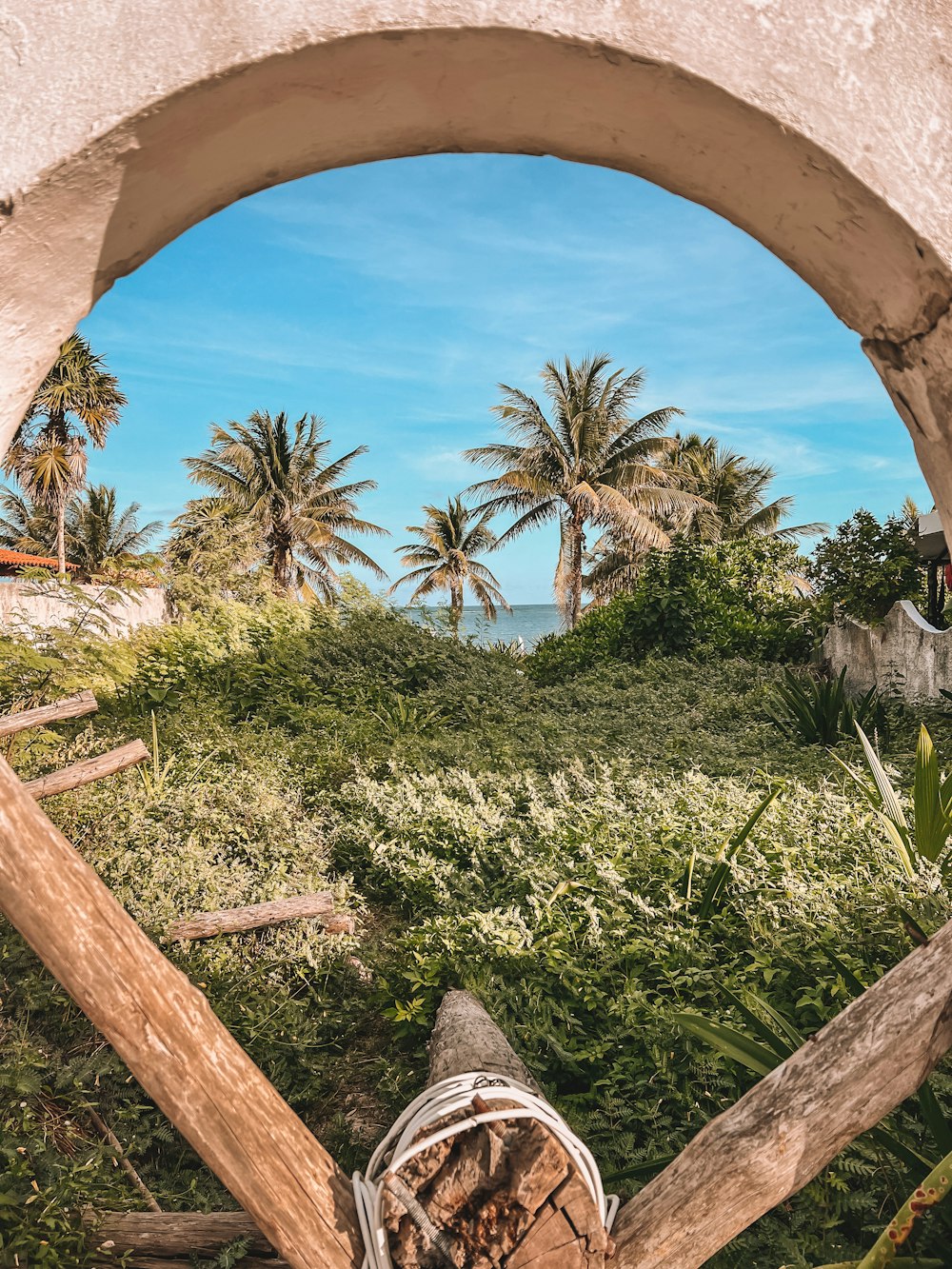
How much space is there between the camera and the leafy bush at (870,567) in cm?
934

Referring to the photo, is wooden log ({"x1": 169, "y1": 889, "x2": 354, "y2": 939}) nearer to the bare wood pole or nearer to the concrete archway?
the bare wood pole

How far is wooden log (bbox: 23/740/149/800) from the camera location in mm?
4285

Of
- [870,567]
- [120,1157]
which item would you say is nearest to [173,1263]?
[120,1157]

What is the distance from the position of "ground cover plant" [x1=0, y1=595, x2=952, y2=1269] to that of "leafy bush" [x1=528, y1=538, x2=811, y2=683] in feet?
19.2

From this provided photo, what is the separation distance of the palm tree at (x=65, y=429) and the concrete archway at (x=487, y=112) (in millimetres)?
26140

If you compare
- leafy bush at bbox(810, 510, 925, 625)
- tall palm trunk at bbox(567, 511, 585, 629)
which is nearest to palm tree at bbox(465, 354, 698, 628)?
tall palm trunk at bbox(567, 511, 585, 629)

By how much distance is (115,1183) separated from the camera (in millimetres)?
2131

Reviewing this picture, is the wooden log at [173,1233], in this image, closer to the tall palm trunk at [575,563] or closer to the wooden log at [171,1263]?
the wooden log at [171,1263]

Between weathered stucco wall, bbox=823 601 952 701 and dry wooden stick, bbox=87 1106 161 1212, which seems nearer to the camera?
dry wooden stick, bbox=87 1106 161 1212

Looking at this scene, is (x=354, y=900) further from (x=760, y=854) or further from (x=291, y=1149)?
(x=291, y=1149)

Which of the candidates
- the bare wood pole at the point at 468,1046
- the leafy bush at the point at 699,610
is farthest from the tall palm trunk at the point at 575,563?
the bare wood pole at the point at 468,1046

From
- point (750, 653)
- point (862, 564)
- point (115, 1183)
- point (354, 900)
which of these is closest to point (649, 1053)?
point (115, 1183)

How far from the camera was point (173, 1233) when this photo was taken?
1892 millimetres

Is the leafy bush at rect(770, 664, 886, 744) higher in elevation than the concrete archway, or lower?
lower
